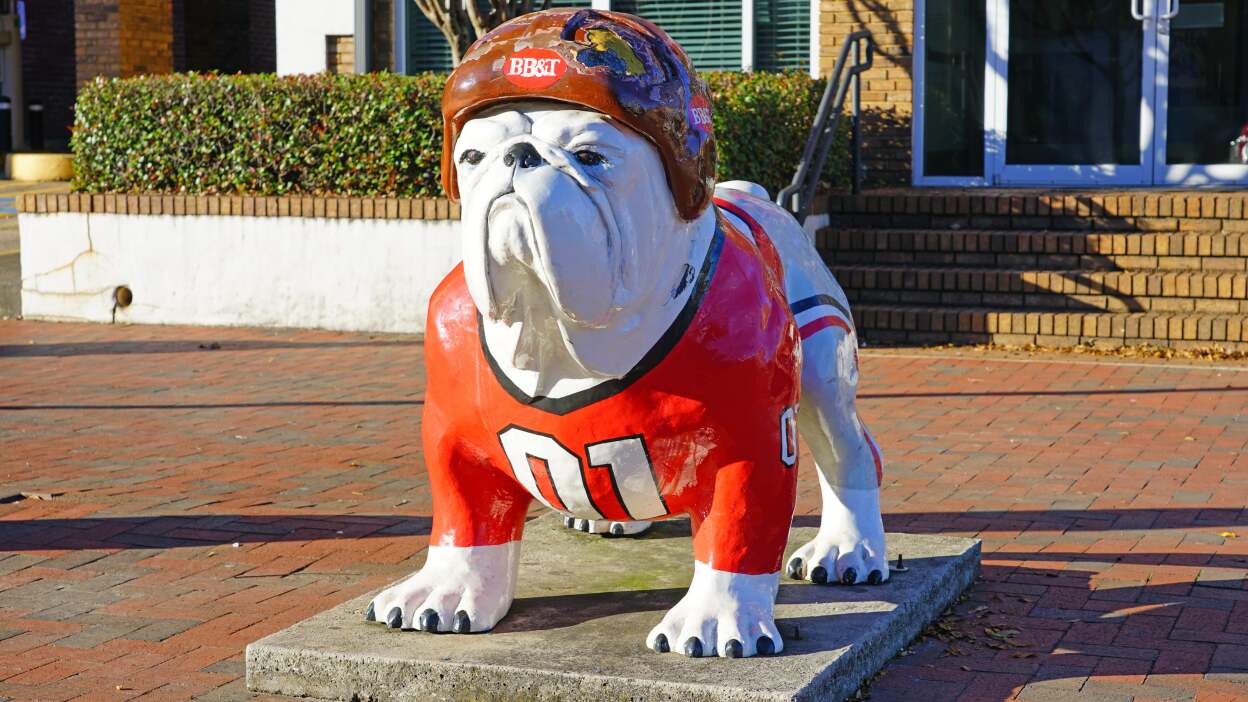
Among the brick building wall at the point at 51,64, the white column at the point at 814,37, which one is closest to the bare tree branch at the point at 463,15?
the white column at the point at 814,37

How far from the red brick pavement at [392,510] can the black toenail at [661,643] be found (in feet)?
1.88

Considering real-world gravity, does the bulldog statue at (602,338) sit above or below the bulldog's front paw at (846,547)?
above

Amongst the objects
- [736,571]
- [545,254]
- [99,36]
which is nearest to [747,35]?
[99,36]

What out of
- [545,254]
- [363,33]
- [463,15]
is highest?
[363,33]

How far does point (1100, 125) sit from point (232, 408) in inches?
325

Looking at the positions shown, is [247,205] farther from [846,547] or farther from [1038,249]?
[846,547]

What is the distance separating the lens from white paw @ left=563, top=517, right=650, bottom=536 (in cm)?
495

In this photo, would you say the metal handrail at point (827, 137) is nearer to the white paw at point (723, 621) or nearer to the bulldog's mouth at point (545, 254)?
the white paw at point (723, 621)

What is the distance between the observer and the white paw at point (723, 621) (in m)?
3.60

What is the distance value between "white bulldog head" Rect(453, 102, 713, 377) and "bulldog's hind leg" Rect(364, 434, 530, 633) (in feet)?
1.98

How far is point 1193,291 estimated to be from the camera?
10.5m

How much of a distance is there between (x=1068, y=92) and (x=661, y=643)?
35.6 feet

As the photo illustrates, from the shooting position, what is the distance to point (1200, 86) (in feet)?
43.0

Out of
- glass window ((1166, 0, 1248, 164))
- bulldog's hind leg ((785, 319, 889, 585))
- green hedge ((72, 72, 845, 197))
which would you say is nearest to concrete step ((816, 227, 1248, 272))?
green hedge ((72, 72, 845, 197))
